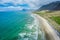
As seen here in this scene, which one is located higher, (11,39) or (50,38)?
(11,39)

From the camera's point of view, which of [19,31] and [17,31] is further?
[17,31]

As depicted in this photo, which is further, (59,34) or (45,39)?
(59,34)

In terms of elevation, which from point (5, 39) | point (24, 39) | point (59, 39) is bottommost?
point (59, 39)

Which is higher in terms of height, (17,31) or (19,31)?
(17,31)

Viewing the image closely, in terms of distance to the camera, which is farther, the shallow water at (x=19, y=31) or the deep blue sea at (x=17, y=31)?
the deep blue sea at (x=17, y=31)

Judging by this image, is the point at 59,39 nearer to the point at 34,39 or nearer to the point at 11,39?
the point at 34,39

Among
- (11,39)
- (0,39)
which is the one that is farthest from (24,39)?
(0,39)

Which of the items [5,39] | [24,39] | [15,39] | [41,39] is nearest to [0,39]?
[5,39]

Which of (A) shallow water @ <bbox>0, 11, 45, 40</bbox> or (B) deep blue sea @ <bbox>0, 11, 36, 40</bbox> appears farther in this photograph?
(B) deep blue sea @ <bbox>0, 11, 36, 40</bbox>

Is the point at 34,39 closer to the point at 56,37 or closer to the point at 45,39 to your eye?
the point at 45,39
